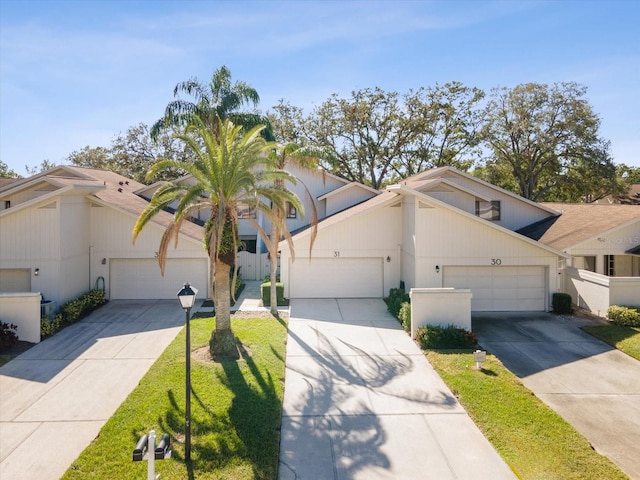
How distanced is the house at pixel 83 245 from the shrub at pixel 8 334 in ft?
9.51

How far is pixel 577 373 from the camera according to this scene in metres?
12.0

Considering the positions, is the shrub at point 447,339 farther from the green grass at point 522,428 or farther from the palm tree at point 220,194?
the palm tree at point 220,194

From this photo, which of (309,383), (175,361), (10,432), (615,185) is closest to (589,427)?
(309,383)

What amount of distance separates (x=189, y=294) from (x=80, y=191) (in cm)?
1292

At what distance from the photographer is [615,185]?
128 feet

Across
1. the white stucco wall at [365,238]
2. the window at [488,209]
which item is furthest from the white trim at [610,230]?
the white stucco wall at [365,238]

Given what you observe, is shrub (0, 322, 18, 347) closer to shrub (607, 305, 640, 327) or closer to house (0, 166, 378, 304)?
house (0, 166, 378, 304)

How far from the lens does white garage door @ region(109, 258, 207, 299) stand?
20.5 meters

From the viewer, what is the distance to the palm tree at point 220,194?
12133mm

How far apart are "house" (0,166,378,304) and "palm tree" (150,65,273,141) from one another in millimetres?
3945

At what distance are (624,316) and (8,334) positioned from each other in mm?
20986

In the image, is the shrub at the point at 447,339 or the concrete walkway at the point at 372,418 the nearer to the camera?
the concrete walkway at the point at 372,418

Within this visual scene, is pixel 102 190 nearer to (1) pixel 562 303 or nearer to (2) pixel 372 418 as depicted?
(2) pixel 372 418

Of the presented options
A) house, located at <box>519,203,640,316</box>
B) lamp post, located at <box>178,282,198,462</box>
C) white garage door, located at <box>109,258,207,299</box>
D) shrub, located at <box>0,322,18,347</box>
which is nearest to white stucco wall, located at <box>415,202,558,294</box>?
house, located at <box>519,203,640,316</box>
